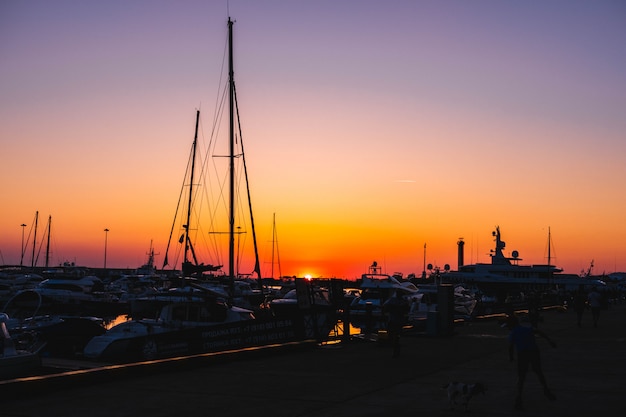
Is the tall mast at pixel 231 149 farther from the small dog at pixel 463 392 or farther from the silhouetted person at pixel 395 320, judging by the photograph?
the small dog at pixel 463 392

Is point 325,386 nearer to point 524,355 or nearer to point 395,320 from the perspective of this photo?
point 524,355

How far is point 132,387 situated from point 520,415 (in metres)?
8.17

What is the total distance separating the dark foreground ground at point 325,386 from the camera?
13961 millimetres

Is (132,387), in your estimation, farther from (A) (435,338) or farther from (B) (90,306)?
(B) (90,306)

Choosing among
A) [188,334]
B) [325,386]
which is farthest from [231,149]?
[325,386]

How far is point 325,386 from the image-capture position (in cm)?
1683

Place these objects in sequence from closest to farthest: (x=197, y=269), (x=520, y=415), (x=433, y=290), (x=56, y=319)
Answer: (x=520, y=415)
(x=56, y=319)
(x=197, y=269)
(x=433, y=290)

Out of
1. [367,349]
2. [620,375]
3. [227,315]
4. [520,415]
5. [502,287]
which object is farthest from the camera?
[502,287]

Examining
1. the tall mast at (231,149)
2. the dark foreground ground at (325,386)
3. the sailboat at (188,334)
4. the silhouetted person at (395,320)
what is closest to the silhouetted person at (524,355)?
the dark foreground ground at (325,386)

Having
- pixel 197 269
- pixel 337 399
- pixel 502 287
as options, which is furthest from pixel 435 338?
pixel 502 287

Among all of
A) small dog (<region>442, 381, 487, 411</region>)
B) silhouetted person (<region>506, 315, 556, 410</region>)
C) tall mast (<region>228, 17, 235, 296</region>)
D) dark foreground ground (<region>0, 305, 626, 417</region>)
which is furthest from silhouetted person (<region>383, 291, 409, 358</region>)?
tall mast (<region>228, 17, 235, 296</region>)

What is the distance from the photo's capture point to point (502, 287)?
10112 cm

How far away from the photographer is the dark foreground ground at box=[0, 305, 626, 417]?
14.0 m

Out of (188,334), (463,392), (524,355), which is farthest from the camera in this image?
(188,334)
